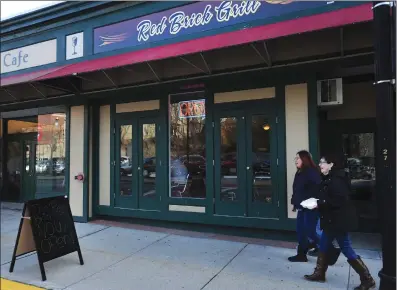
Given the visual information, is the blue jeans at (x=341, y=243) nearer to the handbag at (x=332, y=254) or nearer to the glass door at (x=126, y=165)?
the handbag at (x=332, y=254)

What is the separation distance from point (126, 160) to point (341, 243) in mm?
5294

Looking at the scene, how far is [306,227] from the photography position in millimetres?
5098

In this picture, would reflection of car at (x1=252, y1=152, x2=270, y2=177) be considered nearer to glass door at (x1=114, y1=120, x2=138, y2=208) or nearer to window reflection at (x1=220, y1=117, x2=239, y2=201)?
window reflection at (x1=220, y1=117, x2=239, y2=201)

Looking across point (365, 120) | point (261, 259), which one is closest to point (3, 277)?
point (261, 259)

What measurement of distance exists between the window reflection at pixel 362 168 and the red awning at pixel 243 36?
10.8 ft

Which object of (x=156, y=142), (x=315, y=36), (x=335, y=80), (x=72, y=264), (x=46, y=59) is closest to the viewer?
(x=72, y=264)

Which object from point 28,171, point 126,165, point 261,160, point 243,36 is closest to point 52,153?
point 28,171

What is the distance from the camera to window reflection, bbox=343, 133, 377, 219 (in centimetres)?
718

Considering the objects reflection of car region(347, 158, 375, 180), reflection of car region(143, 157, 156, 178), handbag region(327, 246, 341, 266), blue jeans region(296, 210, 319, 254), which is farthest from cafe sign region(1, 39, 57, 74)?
handbag region(327, 246, 341, 266)

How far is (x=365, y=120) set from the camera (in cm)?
720

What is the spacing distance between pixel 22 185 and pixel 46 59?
167 inches

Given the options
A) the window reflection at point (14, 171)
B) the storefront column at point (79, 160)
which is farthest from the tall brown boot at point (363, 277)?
the window reflection at point (14, 171)

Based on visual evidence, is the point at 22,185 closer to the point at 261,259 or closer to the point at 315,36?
the point at 261,259

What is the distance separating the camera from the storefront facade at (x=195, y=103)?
6.02 m
